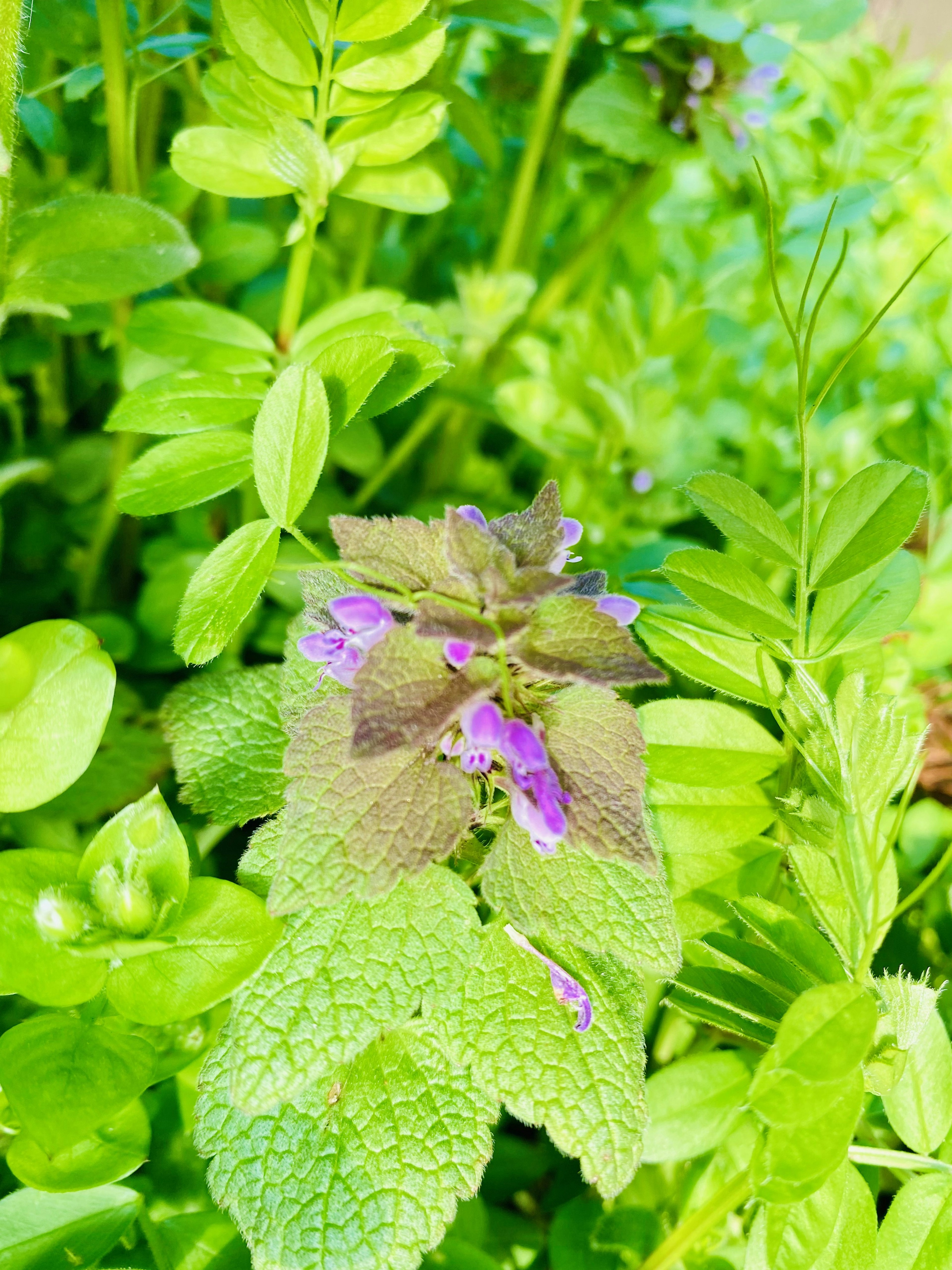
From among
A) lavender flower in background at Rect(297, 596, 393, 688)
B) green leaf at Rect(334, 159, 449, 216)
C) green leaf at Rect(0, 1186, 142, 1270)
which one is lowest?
green leaf at Rect(0, 1186, 142, 1270)

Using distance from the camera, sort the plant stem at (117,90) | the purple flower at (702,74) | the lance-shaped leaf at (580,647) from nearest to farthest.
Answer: the lance-shaped leaf at (580,647) → the plant stem at (117,90) → the purple flower at (702,74)

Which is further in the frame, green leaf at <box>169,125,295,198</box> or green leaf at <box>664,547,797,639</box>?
green leaf at <box>169,125,295,198</box>

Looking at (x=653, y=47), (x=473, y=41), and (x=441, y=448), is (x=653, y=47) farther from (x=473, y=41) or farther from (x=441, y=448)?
(x=473, y=41)

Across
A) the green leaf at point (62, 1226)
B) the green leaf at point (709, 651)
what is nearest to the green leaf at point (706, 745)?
the green leaf at point (709, 651)

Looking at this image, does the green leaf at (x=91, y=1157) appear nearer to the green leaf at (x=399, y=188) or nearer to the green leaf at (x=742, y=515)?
the green leaf at (x=742, y=515)

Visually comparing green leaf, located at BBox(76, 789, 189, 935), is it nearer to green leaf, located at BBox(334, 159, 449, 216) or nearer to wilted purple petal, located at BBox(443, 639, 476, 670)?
wilted purple petal, located at BBox(443, 639, 476, 670)

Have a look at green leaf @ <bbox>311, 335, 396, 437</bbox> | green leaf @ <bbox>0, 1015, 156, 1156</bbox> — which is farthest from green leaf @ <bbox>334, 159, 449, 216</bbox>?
green leaf @ <bbox>0, 1015, 156, 1156</bbox>

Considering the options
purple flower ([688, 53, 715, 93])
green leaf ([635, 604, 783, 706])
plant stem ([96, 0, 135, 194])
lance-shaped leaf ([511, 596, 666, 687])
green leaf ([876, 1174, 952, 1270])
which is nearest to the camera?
lance-shaped leaf ([511, 596, 666, 687])

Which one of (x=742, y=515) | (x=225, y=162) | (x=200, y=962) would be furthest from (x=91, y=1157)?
(x=225, y=162)
